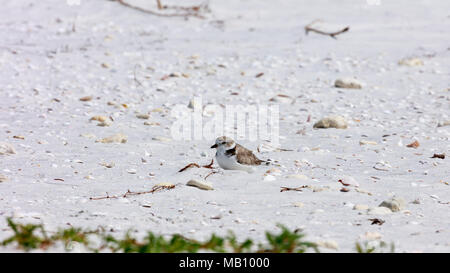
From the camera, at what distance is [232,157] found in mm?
5348

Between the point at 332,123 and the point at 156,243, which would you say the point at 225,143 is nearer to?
the point at 332,123

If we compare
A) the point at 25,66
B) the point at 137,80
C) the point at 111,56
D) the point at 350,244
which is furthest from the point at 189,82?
the point at 350,244

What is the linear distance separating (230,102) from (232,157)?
3115 mm

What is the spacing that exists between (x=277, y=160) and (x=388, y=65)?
4.61 m

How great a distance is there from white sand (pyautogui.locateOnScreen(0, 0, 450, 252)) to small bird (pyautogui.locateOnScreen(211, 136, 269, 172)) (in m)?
0.09

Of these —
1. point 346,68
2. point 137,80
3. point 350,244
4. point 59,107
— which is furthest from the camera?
point 346,68

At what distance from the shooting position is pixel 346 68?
986cm

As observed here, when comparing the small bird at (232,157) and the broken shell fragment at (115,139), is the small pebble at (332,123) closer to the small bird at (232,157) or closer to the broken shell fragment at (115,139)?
the small bird at (232,157)

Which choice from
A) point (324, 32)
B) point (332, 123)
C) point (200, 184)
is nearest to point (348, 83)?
point (332, 123)

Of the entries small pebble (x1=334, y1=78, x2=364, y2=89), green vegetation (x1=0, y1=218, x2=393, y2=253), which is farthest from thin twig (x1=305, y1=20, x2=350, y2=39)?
green vegetation (x1=0, y1=218, x2=393, y2=253)

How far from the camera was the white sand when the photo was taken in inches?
166

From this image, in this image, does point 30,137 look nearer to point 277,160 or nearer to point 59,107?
point 59,107

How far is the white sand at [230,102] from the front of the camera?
13.8 feet

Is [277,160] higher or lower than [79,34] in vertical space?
lower
